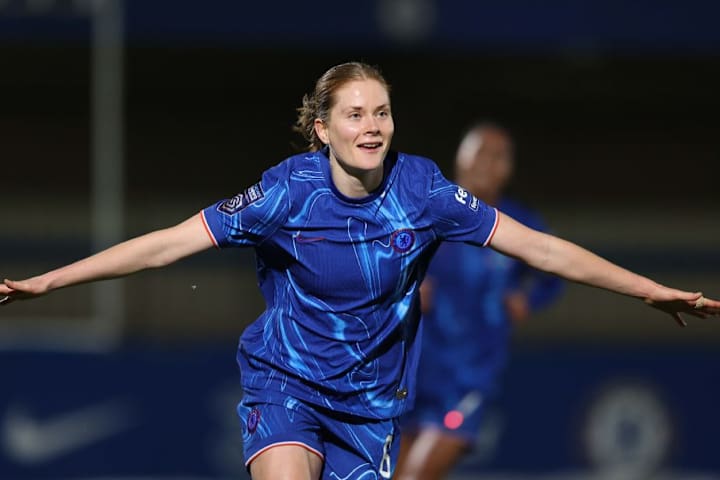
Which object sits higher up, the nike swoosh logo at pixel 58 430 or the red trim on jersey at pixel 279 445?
the red trim on jersey at pixel 279 445

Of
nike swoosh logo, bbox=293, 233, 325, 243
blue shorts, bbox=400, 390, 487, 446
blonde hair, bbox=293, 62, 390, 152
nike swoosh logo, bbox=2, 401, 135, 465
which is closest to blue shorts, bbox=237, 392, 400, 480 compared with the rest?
nike swoosh logo, bbox=293, 233, 325, 243

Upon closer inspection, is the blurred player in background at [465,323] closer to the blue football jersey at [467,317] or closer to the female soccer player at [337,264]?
the blue football jersey at [467,317]

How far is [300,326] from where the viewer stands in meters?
4.44

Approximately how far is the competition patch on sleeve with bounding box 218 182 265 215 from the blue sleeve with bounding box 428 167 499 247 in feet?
1.90

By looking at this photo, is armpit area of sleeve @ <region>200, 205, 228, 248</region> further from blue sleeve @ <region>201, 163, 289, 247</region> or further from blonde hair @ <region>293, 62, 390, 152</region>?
blonde hair @ <region>293, 62, 390, 152</region>


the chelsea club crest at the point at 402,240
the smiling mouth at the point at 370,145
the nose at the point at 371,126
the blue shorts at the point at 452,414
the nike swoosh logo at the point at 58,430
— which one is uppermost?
the nose at the point at 371,126

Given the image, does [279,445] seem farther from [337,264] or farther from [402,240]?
[402,240]

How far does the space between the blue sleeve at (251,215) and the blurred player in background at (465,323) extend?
97.0 inches

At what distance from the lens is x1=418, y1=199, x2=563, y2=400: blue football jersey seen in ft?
22.3

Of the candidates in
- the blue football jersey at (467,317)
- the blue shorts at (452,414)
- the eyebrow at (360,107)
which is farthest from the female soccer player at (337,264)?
the blue football jersey at (467,317)

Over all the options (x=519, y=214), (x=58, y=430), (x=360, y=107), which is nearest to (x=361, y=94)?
(x=360, y=107)

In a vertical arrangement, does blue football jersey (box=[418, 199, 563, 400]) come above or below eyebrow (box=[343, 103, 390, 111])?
below

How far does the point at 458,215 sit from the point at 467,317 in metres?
2.50

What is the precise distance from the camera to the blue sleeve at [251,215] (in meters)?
4.34
